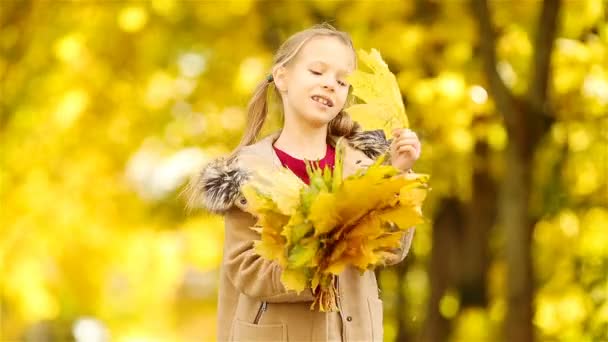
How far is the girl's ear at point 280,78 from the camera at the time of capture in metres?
4.22

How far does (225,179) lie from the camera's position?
13.3ft

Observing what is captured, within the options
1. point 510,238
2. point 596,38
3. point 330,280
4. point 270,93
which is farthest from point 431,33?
point 330,280

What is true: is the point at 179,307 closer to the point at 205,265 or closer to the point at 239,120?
the point at 205,265

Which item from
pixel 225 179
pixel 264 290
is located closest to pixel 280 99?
pixel 225 179

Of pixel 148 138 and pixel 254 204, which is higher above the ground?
pixel 148 138

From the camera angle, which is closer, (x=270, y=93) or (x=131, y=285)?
(x=270, y=93)

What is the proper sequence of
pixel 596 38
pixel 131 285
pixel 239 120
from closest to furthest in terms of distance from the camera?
pixel 596 38 → pixel 239 120 → pixel 131 285

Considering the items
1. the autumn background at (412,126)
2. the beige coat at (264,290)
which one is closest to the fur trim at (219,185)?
the beige coat at (264,290)

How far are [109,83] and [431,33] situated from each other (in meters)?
3.43

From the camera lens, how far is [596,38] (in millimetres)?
9688

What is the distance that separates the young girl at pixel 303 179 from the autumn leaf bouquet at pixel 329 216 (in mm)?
214

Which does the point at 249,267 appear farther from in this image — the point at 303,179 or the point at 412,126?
the point at 412,126

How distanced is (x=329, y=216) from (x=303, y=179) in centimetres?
44

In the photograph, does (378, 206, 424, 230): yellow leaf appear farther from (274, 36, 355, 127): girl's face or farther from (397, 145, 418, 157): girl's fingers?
(274, 36, 355, 127): girl's face
